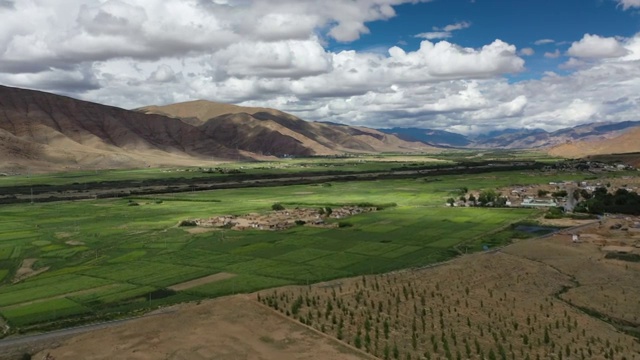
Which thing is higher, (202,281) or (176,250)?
(176,250)

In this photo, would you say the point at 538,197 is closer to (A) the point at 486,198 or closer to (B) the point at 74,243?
(A) the point at 486,198

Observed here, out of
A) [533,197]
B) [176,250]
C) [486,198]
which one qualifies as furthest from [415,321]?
[533,197]

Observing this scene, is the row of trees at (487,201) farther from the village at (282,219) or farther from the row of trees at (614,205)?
the village at (282,219)

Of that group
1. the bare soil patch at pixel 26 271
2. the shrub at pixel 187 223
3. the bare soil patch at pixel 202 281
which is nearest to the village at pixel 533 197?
the shrub at pixel 187 223

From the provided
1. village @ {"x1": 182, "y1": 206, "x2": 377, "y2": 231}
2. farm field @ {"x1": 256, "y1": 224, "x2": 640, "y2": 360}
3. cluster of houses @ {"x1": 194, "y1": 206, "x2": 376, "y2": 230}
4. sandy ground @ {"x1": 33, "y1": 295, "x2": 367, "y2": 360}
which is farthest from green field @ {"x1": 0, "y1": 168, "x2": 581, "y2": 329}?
farm field @ {"x1": 256, "y1": 224, "x2": 640, "y2": 360}

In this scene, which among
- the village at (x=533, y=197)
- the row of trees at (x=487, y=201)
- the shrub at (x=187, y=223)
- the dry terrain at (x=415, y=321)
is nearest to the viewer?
the dry terrain at (x=415, y=321)

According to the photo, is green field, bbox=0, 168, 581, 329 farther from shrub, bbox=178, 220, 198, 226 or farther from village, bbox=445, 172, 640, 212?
village, bbox=445, 172, 640, 212

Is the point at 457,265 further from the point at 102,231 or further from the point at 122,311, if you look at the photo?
the point at 102,231
